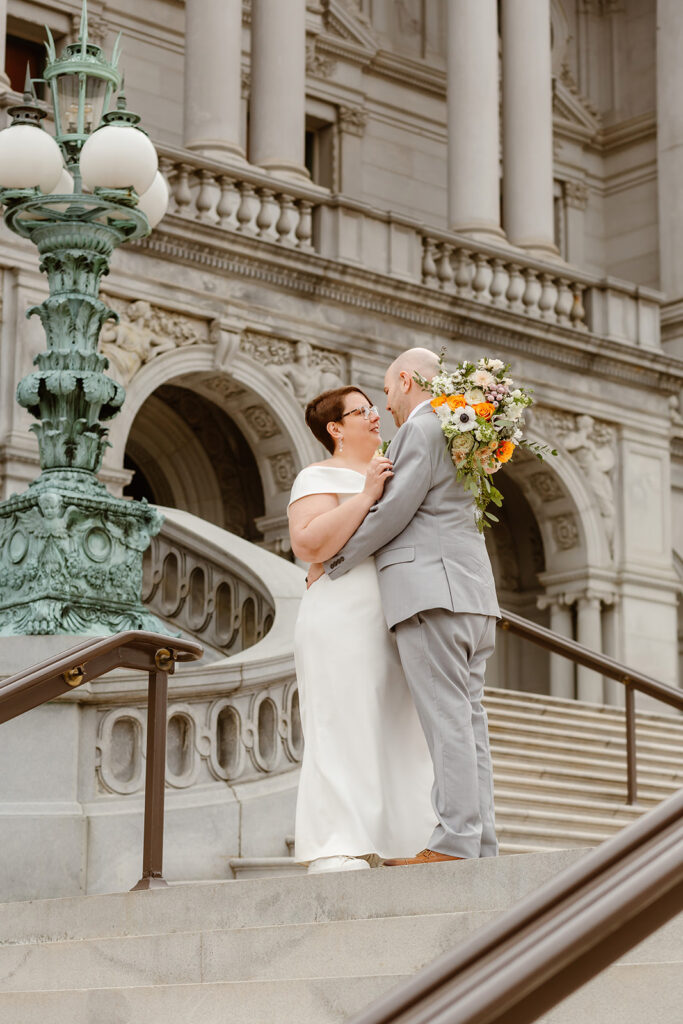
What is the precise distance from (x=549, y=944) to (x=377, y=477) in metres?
2.83

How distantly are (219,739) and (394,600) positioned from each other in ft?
11.9

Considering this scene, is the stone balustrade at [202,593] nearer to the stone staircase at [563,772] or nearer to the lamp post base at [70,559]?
the stone staircase at [563,772]

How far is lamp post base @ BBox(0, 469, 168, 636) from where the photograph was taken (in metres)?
8.18

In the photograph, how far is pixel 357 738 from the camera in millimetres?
5344

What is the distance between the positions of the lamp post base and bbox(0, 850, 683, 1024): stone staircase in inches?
115

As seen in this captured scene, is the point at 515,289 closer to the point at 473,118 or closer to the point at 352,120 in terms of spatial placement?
the point at 473,118

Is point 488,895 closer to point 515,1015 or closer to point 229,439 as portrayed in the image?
point 515,1015

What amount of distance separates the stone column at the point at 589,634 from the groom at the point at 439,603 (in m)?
14.0

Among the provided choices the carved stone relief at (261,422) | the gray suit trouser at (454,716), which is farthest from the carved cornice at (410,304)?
the gray suit trouser at (454,716)

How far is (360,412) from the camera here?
576 cm

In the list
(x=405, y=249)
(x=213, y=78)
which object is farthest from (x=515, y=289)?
(x=213, y=78)

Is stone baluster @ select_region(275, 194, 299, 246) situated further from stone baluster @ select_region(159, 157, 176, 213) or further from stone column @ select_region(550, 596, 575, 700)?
stone column @ select_region(550, 596, 575, 700)

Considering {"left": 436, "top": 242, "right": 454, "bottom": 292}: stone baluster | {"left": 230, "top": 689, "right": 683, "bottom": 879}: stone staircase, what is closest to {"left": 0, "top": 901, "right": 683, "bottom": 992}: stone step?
{"left": 230, "top": 689, "right": 683, "bottom": 879}: stone staircase

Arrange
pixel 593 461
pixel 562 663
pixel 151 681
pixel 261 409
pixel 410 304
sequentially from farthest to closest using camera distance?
pixel 562 663 < pixel 593 461 < pixel 410 304 < pixel 261 409 < pixel 151 681
